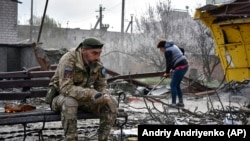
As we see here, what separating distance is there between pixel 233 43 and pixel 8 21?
9.42 meters

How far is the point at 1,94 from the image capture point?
20.5 ft

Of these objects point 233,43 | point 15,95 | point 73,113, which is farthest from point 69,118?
point 233,43

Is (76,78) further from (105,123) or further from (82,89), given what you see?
(105,123)

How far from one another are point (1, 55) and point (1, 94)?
6.25 m

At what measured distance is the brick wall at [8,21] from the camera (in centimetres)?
1664

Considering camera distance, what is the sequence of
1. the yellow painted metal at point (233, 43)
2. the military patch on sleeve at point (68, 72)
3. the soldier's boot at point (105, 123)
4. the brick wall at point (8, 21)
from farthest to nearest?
the brick wall at point (8, 21), the yellow painted metal at point (233, 43), the soldier's boot at point (105, 123), the military patch on sleeve at point (68, 72)

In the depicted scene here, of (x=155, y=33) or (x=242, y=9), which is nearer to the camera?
(x=242, y=9)

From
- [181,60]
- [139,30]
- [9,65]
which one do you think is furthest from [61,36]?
[181,60]

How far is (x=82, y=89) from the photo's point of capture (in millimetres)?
4848

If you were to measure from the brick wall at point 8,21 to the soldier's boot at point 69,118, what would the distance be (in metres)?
12.4

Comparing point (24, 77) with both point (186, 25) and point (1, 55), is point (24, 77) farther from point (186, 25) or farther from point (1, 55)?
point (186, 25)

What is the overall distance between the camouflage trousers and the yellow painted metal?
596cm

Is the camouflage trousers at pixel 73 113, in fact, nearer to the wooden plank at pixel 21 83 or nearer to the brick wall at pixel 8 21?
the wooden plank at pixel 21 83

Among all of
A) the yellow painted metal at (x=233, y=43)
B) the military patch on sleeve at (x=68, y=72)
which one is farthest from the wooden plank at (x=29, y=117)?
the yellow painted metal at (x=233, y=43)
